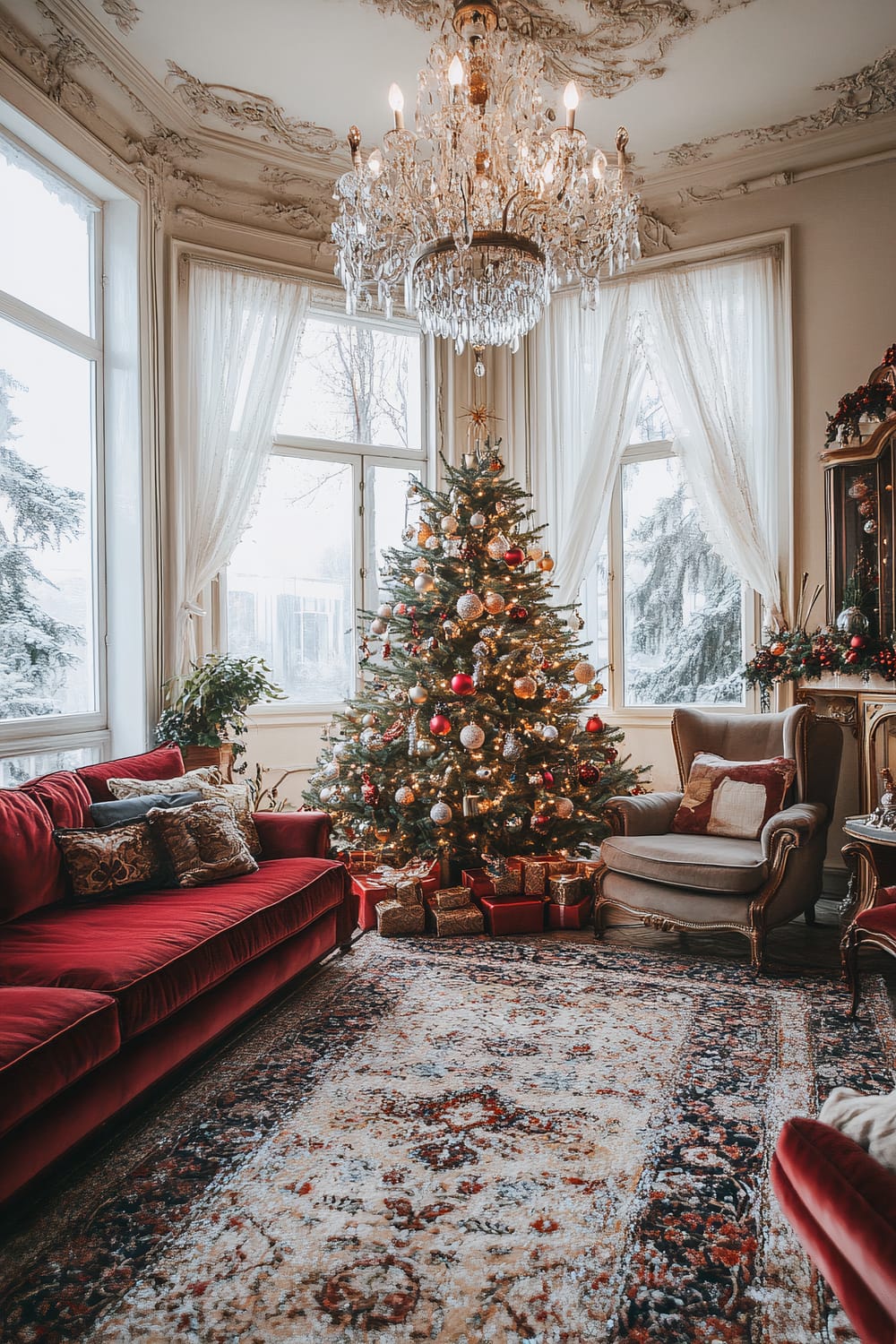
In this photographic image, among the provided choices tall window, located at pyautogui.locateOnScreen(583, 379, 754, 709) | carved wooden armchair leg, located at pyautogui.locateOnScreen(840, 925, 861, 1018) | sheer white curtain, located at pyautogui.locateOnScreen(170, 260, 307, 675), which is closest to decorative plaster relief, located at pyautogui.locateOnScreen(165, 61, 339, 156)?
sheer white curtain, located at pyautogui.locateOnScreen(170, 260, 307, 675)

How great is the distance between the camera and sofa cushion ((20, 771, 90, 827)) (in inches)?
128

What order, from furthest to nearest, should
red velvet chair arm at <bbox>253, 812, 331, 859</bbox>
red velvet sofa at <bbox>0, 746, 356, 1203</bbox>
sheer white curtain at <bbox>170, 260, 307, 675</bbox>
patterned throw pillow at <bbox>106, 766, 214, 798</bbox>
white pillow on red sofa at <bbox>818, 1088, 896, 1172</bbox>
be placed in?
sheer white curtain at <bbox>170, 260, 307, 675</bbox> < red velvet chair arm at <bbox>253, 812, 331, 859</bbox> < patterned throw pillow at <bbox>106, 766, 214, 798</bbox> < red velvet sofa at <bbox>0, 746, 356, 1203</bbox> < white pillow on red sofa at <bbox>818, 1088, 896, 1172</bbox>

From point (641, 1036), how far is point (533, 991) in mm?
579

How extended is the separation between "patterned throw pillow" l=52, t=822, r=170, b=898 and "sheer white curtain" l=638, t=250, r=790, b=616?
12.2 ft

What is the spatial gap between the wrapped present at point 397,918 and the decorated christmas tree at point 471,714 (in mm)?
368

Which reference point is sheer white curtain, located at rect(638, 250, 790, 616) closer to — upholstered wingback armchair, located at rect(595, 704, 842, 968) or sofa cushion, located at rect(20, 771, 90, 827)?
upholstered wingback armchair, located at rect(595, 704, 842, 968)

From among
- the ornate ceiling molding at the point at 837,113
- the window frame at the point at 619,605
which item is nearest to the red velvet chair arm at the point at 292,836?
the window frame at the point at 619,605

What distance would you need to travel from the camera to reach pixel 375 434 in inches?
242

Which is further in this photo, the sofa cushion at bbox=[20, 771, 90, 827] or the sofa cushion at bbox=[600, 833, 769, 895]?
the sofa cushion at bbox=[600, 833, 769, 895]

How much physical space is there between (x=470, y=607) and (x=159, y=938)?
2410mm

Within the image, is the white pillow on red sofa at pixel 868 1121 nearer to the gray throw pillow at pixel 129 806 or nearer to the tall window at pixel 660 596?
the gray throw pillow at pixel 129 806

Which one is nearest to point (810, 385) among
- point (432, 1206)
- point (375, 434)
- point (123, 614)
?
point (375, 434)

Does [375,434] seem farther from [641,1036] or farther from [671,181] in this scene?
[641,1036]

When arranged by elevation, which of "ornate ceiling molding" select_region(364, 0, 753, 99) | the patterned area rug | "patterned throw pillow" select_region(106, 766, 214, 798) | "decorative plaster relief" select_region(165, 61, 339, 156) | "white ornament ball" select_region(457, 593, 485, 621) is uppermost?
"decorative plaster relief" select_region(165, 61, 339, 156)
